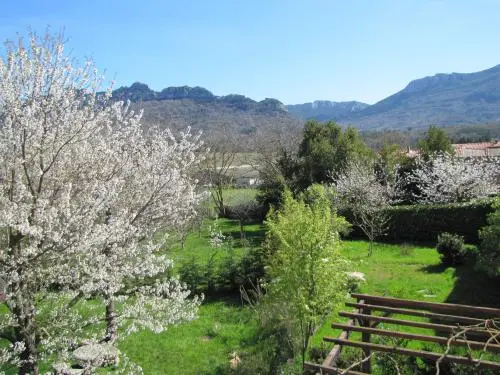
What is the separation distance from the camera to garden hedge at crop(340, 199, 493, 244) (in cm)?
1927

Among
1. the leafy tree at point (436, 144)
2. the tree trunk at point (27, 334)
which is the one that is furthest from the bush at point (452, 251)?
the leafy tree at point (436, 144)

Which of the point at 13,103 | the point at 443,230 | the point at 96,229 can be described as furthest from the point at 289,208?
the point at 443,230

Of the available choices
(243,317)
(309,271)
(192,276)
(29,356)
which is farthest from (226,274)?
(29,356)

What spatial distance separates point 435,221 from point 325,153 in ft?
30.6

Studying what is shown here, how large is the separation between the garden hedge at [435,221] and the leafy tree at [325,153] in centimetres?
657

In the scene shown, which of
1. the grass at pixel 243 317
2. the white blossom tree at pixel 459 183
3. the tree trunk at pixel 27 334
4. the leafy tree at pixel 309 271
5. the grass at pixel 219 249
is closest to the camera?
the tree trunk at pixel 27 334

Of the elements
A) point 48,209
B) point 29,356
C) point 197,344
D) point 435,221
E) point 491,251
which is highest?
point 48,209

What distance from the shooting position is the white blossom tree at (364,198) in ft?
69.1

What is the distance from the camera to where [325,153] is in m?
28.0

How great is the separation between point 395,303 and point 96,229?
4.89 metres

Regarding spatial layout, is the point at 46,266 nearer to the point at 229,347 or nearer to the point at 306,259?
the point at 306,259

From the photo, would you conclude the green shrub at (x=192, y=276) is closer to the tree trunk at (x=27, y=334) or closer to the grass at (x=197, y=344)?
the grass at (x=197, y=344)

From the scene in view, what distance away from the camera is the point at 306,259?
799 cm

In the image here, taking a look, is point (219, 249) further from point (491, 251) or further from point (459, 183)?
point (459, 183)
